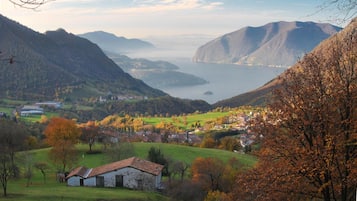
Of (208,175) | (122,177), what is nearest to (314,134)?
(122,177)

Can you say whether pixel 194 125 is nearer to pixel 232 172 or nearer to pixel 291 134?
pixel 232 172

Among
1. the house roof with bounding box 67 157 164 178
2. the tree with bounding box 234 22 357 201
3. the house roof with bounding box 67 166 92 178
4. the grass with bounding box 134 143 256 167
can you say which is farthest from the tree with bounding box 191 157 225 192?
the tree with bounding box 234 22 357 201

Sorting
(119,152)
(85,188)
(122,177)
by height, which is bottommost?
(122,177)

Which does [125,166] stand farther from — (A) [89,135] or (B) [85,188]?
(A) [89,135]

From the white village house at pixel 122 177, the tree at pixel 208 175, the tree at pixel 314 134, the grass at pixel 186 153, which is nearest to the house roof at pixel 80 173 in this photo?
the white village house at pixel 122 177

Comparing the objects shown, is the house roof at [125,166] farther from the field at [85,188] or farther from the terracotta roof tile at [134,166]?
the field at [85,188]
